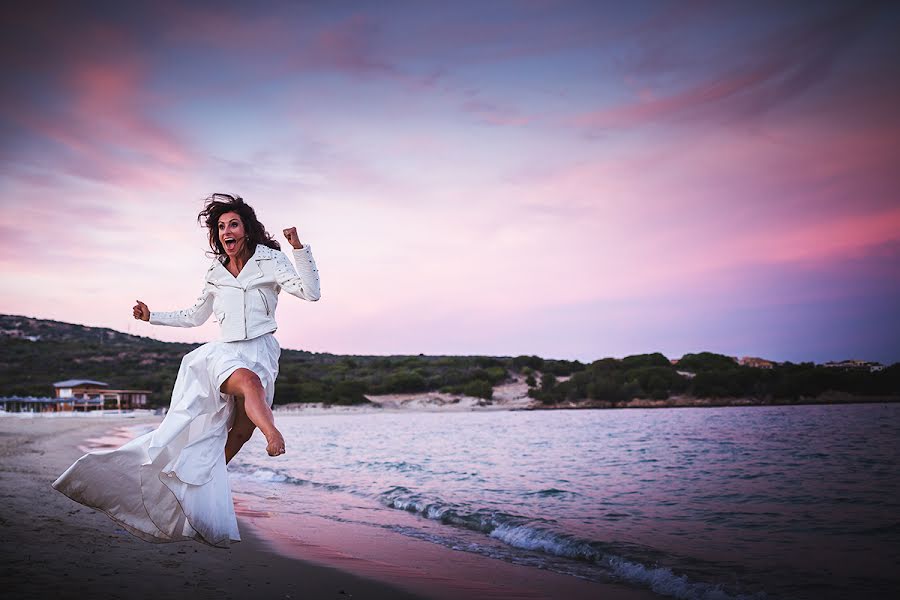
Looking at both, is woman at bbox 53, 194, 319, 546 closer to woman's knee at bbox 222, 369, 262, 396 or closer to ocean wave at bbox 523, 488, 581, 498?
woman's knee at bbox 222, 369, 262, 396

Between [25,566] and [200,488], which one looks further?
[25,566]

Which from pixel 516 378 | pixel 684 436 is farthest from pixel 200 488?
pixel 516 378

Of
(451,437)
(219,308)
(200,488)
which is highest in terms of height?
(219,308)

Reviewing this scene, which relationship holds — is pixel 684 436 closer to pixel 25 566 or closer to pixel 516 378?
pixel 25 566

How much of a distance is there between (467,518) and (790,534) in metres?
3.72

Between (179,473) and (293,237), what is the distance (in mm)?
1451

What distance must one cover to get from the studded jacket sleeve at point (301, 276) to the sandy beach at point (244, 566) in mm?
1854

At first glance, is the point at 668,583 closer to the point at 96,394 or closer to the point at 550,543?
the point at 550,543

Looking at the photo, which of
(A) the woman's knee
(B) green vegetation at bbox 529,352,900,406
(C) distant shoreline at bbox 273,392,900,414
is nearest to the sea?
(A) the woman's knee

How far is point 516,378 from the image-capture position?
71.4 metres

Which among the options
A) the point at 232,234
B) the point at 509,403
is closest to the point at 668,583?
the point at 232,234

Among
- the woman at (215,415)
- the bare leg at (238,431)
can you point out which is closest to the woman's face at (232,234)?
the woman at (215,415)

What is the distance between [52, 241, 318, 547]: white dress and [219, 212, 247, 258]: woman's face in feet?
2.25

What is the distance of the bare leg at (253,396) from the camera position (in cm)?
365
